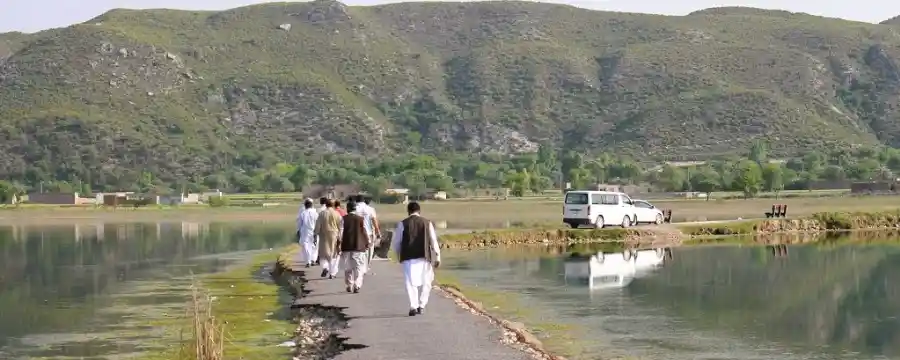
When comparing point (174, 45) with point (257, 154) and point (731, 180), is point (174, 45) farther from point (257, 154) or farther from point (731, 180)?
point (731, 180)

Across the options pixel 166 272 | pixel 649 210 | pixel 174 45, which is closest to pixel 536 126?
pixel 174 45

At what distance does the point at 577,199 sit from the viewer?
51.5 meters

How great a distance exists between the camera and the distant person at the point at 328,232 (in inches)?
1081

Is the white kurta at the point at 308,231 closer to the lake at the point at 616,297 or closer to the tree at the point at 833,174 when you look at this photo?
the lake at the point at 616,297

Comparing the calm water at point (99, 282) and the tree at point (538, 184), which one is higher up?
the tree at point (538, 184)

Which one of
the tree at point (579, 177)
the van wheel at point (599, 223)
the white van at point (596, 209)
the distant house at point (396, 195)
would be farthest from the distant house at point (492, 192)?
the van wheel at point (599, 223)

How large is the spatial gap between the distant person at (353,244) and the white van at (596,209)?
86.3ft

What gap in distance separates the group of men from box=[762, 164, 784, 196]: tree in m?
99.8

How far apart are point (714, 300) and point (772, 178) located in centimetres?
10423

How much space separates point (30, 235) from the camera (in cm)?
7325

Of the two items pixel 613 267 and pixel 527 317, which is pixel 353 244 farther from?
pixel 613 267

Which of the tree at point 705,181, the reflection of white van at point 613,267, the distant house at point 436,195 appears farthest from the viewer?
the distant house at point 436,195

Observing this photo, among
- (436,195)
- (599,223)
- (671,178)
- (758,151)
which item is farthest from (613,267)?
(758,151)

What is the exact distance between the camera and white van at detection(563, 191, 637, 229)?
168 ft
